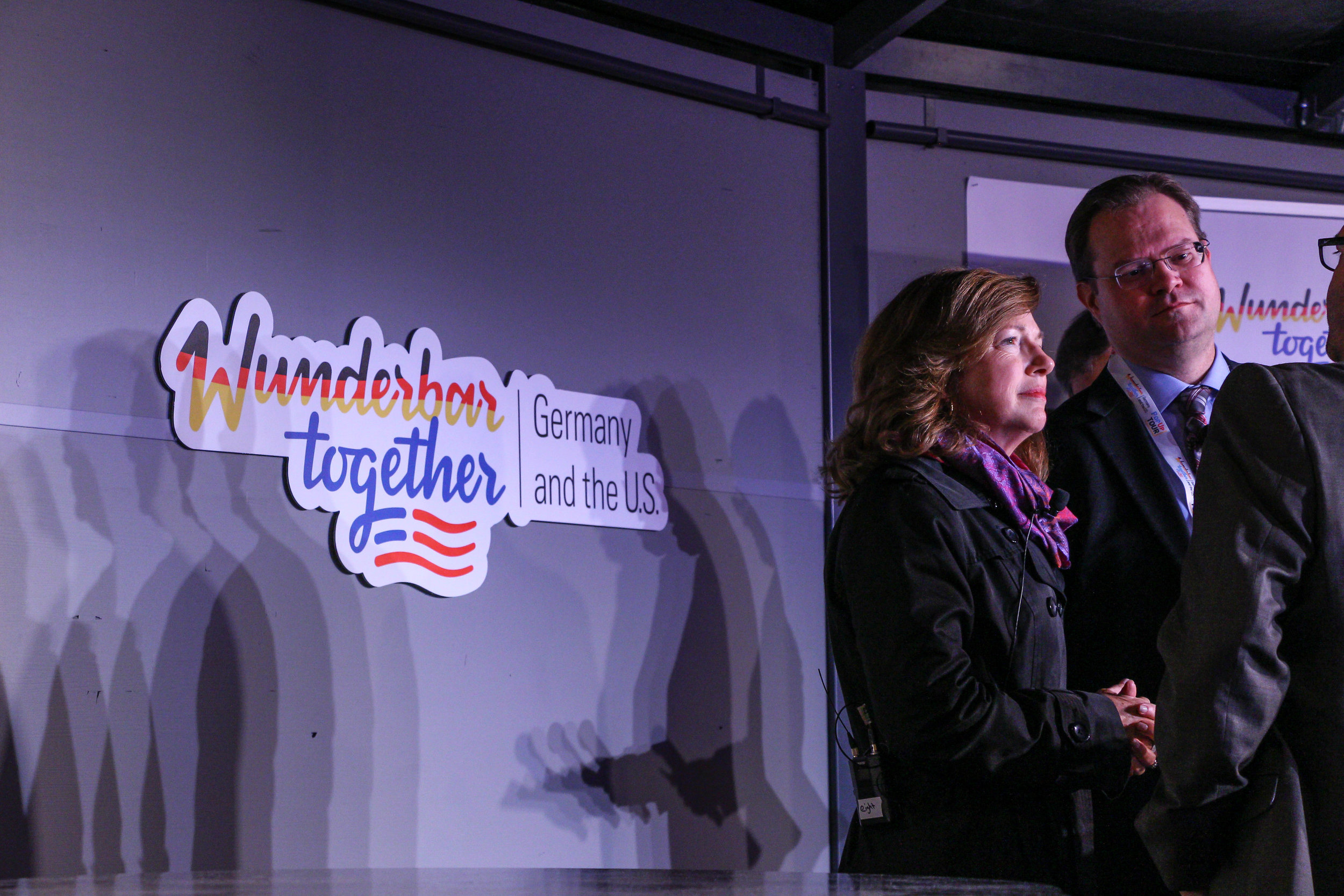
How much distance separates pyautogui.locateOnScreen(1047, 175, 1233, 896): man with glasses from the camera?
74.1 inches

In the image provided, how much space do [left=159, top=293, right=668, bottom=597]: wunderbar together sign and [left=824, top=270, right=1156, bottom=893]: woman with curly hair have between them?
0.94m

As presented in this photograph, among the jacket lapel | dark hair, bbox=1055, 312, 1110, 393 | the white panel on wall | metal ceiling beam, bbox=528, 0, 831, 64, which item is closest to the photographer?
the jacket lapel

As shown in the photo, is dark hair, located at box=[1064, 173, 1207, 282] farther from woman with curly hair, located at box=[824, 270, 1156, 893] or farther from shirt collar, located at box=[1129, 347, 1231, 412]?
woman with curly hair, located at box=[824, 270, 1156, 893]

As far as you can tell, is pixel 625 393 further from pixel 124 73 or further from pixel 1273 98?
pixel 1273 98

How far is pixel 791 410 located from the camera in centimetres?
309

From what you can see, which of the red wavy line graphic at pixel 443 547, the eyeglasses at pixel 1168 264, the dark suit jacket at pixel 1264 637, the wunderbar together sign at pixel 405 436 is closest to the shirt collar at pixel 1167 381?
the eyeglasses at pixel 1168 264

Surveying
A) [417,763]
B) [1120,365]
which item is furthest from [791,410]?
[417,763]

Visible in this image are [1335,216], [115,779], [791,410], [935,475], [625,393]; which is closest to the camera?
[935,475]

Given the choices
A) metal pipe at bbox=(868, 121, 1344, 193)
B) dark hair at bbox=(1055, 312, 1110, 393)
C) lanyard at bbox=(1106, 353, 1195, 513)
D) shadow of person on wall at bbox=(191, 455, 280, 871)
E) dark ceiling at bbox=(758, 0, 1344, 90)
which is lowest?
shadow of person on wall at bbox=(191, 455, 280, 871)

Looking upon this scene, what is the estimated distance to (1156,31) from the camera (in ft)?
10.9

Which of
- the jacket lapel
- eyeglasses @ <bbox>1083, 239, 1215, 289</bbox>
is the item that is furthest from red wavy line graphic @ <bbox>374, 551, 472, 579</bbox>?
eyeglasses @ <bbox>1083, 239, 1215, 289</bbox>

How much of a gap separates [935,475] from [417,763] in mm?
1267

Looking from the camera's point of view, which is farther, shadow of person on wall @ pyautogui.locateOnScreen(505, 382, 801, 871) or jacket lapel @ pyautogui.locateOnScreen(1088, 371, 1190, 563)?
shadow of person on wall @ pyautogui.locateOnScreen(505, 382, 801, 871)

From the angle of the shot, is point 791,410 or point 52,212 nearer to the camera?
point 52,212
